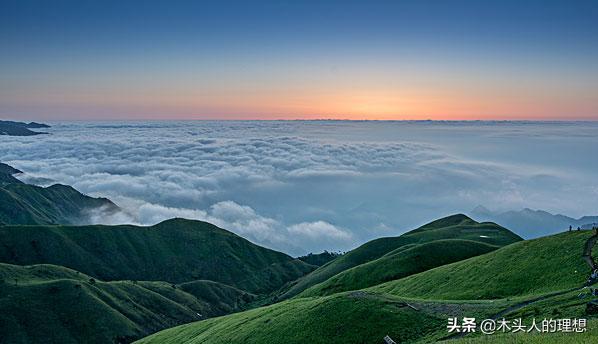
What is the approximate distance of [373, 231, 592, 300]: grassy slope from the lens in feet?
204

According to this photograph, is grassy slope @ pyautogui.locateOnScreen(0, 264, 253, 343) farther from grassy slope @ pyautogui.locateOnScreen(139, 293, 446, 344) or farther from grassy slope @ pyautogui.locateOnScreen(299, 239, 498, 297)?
grassy slope @ pyautogui.locateOnScreen(139, 293, 446, 344)

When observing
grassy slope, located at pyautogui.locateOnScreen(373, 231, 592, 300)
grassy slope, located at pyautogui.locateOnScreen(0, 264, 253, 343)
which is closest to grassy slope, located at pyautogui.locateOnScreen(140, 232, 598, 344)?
grassy slope, located at pyautogui.locateOnScreen(373, 231, 592, 300)

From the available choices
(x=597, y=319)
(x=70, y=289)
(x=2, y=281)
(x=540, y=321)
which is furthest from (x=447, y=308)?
(x=2, y=281)

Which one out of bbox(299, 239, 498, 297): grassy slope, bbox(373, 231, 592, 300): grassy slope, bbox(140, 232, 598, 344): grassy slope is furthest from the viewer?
bbox(299, 239, 498, 297): grassy slope

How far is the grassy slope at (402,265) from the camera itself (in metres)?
124

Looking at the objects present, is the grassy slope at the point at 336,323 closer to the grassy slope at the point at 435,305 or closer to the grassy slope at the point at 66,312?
the grassy slope at the point at 435,305

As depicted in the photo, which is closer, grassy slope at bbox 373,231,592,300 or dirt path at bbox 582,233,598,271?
dirt path at bbox 582,233,598,271

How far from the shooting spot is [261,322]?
66.1 meters

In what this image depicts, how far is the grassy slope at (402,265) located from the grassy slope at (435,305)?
35843 millimetres

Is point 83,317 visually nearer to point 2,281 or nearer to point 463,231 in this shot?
point 2,281

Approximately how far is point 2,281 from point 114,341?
5262 cm

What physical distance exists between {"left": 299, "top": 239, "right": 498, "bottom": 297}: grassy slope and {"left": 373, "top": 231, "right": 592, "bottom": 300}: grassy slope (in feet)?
118

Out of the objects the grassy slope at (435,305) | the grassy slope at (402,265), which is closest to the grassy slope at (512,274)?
the grassy slope at (435,305)

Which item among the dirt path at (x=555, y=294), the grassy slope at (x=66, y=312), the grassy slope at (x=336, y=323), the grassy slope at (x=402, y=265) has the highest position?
the dirt path at (x=555, y=294)
